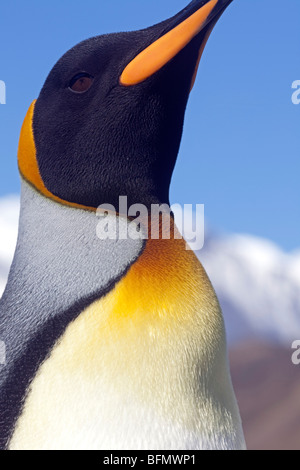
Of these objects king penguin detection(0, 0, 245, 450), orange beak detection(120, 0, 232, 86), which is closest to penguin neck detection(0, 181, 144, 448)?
king penguin detection(0, 0, 245, 450)

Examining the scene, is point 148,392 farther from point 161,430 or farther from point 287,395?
point 287,395

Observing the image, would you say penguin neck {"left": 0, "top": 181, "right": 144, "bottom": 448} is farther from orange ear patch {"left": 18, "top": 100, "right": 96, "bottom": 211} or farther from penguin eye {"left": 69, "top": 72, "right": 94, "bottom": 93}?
penguin eye {"left": 69, "top": 72, "right": 94, "bottom": 93}

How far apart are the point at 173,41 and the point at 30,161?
1.89 feet

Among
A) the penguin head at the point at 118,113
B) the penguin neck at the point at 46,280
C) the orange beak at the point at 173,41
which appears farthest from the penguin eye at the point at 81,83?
the penguin neck at the point at 46,280

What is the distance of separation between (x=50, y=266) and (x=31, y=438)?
1.52 ft

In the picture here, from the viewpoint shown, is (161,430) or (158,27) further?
(158,27)

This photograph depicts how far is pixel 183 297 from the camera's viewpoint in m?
1.48

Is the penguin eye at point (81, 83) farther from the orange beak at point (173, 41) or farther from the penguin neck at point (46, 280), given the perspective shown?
the penguin neck at point (46, 280)

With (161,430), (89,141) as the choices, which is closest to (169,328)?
(161,430)

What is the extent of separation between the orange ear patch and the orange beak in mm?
352

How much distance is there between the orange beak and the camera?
5.33 feet

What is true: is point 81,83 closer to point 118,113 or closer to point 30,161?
point 118,113

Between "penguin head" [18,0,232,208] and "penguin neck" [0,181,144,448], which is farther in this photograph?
"penguin head" [18,0,232,208]

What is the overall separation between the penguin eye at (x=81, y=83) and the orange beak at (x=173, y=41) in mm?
114
